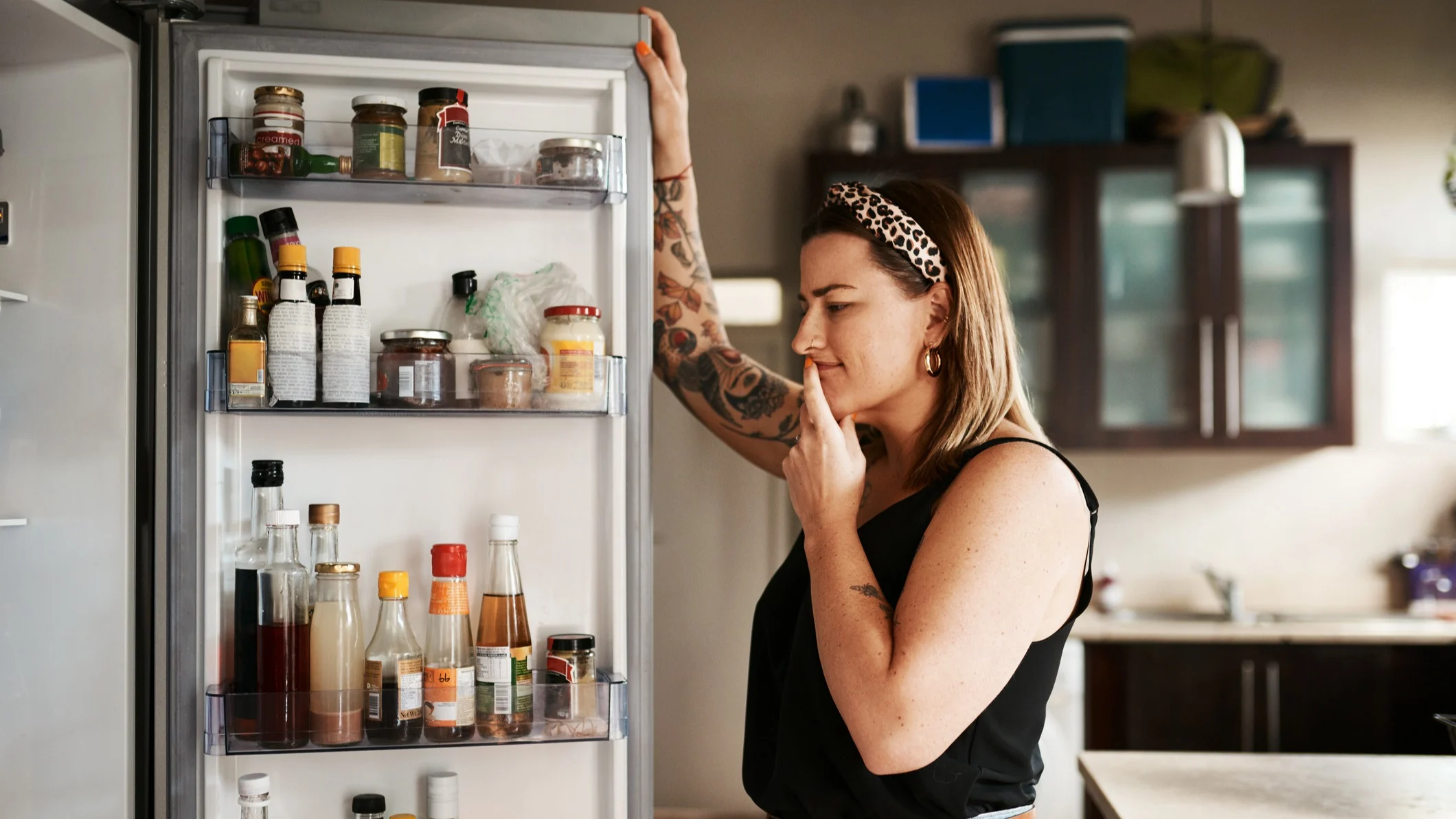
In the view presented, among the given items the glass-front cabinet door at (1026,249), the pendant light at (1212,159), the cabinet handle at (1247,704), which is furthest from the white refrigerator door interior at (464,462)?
the cabinet handle at (1247,704)

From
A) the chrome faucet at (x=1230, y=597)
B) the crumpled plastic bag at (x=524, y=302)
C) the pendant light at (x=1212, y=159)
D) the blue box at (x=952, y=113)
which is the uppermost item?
the blue box at (x=952, y=113)

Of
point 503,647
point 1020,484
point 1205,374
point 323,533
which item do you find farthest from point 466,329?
point 1205,374

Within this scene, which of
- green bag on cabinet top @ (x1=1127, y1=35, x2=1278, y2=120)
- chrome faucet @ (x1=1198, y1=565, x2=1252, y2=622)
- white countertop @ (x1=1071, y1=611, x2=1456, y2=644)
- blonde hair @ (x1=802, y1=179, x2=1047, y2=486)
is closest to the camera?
blonde hair @ (x1=802, y1=179, x2=1047, y2=486)

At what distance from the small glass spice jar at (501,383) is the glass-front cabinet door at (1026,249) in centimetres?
208

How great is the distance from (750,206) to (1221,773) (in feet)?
7.73

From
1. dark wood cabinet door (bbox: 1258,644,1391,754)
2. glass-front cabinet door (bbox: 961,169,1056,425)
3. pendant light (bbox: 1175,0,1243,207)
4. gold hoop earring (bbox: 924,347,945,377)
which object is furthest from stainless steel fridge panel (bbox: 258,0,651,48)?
dark wood cabinet door (bbox: 1258,644,1391,754)

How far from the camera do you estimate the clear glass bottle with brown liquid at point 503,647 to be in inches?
55.4

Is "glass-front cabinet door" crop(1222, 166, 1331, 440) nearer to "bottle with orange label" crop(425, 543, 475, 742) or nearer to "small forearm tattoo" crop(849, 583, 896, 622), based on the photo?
"small forearm tattoo" crop(849, 583, 896, 622)

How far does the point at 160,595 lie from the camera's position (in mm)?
1385

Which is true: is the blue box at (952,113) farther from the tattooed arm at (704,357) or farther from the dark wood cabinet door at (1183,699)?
the tattooed arm at (704,357)

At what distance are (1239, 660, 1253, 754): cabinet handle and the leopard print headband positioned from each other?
2.26m

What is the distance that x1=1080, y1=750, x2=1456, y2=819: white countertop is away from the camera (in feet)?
4.82

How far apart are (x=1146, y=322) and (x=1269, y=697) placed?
42.9 inches

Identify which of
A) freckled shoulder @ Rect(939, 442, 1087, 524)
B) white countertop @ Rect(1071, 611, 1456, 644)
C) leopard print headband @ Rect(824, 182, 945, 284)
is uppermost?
leopard print headband @ Rect(824, 182, 945, 284)
